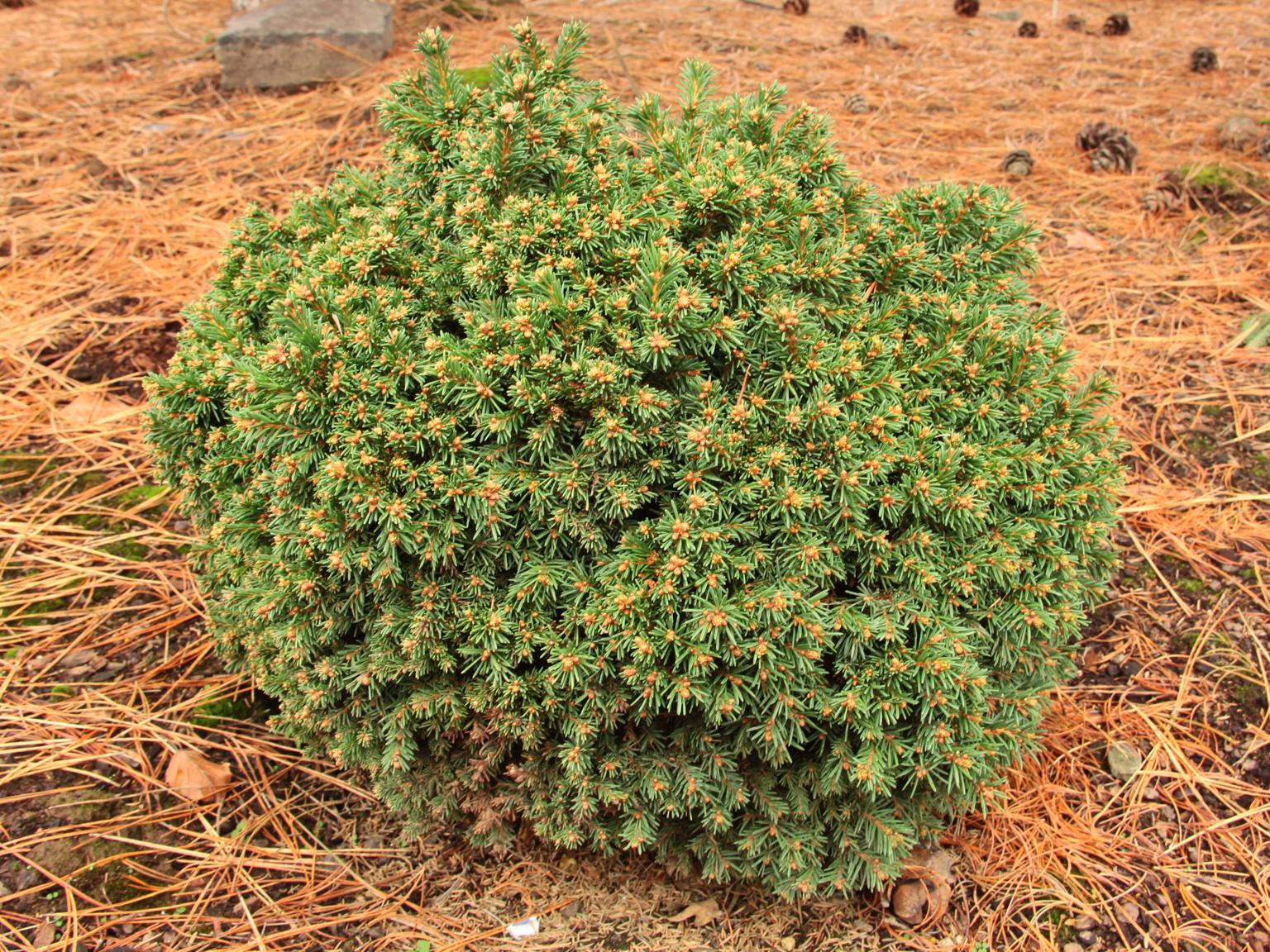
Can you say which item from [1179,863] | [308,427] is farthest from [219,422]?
[1179,863]

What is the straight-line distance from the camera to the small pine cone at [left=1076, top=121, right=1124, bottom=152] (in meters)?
4.56

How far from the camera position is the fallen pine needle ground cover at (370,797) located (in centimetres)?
224

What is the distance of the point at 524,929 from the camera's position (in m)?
2.22

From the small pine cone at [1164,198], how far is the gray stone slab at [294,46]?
4.02 m

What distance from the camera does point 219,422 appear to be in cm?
232

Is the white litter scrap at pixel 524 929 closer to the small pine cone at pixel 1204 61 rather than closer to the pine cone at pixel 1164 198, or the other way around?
the pine cone at pixel 1164 198

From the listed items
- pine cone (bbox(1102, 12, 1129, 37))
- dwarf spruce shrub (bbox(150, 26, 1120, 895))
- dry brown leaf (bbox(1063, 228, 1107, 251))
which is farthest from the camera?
pine cone (bbox(1102, 12, 1129, 37))

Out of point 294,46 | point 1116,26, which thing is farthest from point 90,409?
point 1116,26

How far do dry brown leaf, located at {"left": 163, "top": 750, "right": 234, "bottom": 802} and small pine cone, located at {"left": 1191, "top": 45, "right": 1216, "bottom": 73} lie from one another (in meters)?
6.09

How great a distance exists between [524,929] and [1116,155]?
4.24 m

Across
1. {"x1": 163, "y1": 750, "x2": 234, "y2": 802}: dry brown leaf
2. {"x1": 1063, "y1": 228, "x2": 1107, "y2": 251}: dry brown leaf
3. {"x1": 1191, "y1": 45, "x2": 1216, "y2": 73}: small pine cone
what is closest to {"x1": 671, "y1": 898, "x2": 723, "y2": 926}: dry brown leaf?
{"x1": 163, "y1": 750, "x2": 234, "y2": 802}: dry brown leaf

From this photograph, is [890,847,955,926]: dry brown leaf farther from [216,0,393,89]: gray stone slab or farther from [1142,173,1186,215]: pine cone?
[216,0,393,89]: gray stone slab

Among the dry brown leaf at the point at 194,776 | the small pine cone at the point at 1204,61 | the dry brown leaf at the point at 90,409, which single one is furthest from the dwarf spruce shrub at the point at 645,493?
the small pine cone at the point at 1204,61

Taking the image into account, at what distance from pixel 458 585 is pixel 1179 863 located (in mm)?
1853
